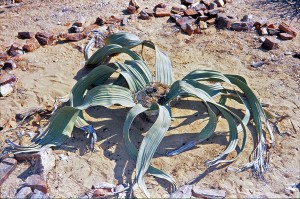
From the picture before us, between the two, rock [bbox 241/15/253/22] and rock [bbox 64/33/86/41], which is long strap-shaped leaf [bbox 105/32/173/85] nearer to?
rock [bbox 64/33/86/41]

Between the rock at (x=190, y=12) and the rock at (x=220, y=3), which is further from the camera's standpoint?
the rock at (x=220, y=3)

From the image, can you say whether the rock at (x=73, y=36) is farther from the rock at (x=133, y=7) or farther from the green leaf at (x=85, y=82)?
the green leaf at (x=85, y=82)

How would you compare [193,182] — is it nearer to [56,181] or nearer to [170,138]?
[170,138]

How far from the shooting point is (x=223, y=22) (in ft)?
15.9

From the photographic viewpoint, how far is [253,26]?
→ 489 centimetres

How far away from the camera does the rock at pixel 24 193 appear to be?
2.97 metres

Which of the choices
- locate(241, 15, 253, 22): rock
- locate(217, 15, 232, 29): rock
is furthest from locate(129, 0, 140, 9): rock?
locate(241, 15, 253, 22): rock

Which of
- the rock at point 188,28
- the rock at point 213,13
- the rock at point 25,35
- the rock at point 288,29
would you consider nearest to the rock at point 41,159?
the rock at point 25,35

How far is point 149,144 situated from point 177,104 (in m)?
0.76

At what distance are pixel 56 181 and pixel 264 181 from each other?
133cm

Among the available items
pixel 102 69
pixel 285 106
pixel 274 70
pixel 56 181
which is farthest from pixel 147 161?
pixel 274 70

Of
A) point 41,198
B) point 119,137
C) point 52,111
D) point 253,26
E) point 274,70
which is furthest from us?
point 253,26

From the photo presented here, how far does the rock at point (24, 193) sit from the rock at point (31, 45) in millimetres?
1828

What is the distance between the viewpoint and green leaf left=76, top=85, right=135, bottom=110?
3.38 m
